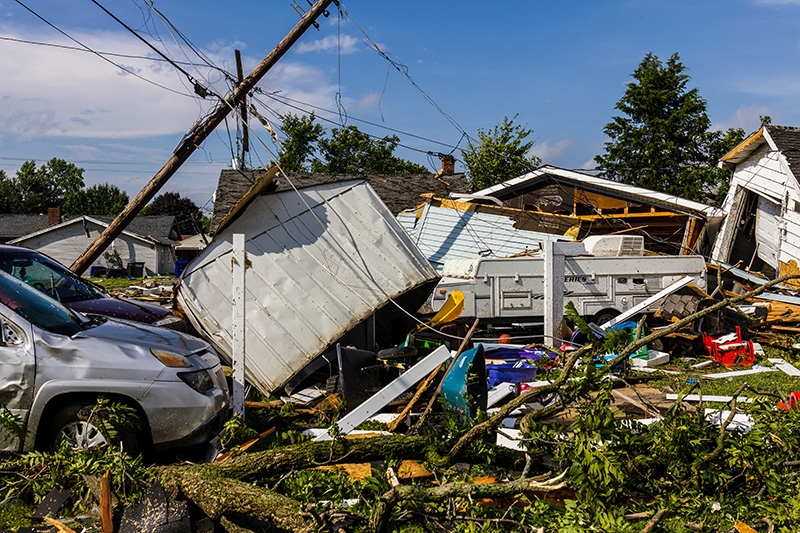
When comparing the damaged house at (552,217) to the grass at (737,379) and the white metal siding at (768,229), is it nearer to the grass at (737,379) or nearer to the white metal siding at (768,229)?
the white metal siding at (768,229)

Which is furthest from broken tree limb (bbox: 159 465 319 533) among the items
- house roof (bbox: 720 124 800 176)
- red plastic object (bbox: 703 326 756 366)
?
house roof (bbox: 720 124 800 176)

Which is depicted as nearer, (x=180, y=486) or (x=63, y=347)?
(x=180, y=486)

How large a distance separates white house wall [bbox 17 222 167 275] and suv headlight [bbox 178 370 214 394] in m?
44.0

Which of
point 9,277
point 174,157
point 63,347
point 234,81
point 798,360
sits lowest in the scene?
point 798,360

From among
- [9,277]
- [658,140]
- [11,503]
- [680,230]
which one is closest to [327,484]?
[11,503]

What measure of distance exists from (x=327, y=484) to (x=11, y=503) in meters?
2.37

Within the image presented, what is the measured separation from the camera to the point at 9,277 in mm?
5754

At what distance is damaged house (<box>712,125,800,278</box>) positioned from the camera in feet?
52.2

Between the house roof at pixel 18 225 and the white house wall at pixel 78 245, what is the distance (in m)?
11.0

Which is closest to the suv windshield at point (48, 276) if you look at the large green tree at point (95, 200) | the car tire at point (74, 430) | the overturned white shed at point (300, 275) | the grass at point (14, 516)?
the overturned white shed at point (300, 275)

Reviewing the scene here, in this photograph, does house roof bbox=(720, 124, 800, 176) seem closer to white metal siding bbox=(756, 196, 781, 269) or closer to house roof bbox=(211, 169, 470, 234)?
white metal siding bbox=(756, 196, 781, 269)

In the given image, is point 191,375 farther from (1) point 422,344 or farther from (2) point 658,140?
(2) point 658,140

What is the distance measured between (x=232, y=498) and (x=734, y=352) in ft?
30.7

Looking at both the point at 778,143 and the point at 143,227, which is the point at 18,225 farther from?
the point at 778,143
